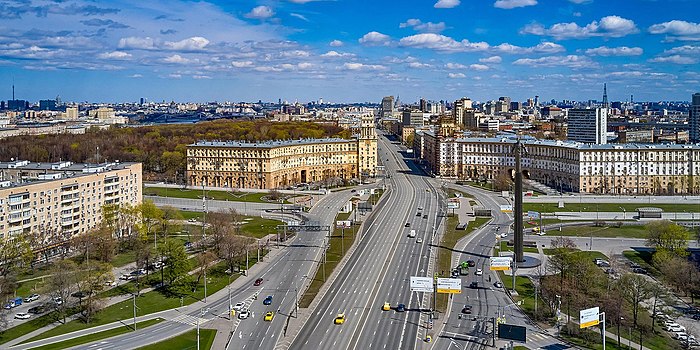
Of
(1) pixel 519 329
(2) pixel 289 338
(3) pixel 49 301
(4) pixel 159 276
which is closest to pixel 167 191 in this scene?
(4) pixel 159 276

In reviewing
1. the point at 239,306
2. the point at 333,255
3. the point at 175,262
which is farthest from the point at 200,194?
the point at 239,306

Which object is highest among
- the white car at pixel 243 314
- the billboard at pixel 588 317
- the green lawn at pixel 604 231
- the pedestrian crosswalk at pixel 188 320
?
the billboard at pixel 588 317

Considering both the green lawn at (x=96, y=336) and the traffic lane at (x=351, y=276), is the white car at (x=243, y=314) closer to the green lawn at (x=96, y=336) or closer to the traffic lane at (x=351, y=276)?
the traffic lane at (x=351, y=276)

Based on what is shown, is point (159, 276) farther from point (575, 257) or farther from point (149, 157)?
point (149, 157)

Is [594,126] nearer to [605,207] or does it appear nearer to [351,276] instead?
[605,207]

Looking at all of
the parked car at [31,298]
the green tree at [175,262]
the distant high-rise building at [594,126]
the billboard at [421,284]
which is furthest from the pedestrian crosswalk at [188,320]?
the distant high-rise building at [594,126]

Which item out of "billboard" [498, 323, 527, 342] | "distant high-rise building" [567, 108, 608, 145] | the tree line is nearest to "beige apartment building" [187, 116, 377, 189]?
the tree line
